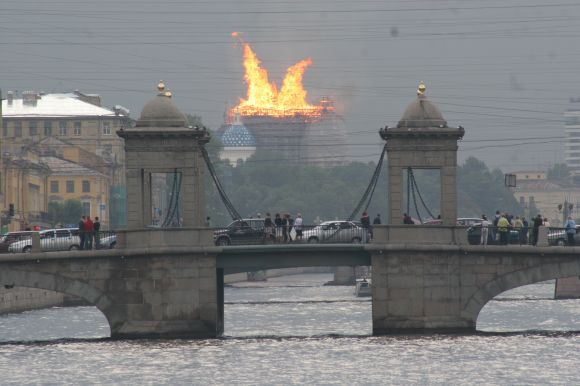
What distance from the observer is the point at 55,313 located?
113750mm

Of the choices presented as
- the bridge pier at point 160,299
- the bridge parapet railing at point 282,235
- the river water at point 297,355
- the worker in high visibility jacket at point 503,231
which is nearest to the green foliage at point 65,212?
the river water at point 297,355

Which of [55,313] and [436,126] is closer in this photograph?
[436,126]

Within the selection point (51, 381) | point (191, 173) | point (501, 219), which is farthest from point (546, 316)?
point (51, 381)

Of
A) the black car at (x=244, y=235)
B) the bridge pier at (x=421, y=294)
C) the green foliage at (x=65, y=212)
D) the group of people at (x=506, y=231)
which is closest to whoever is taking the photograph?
the bridge pier at (x=421, y=294)

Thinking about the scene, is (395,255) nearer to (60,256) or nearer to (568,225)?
(568,225)

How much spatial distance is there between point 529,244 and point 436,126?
20.2 ft

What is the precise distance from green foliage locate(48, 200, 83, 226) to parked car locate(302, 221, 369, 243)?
77.3 meters

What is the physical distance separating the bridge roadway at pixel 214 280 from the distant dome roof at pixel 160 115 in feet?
16.4

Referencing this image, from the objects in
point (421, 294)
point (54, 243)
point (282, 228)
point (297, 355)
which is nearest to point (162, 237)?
point (54, 243)

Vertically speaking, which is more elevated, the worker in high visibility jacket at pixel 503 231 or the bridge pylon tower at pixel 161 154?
the bridge pylon tower at pixel 161 154

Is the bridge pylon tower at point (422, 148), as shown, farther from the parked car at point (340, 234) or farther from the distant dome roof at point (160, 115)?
the distant dome roof at point (160, 115)

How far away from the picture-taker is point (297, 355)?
7588cm

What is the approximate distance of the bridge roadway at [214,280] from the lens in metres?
80.6

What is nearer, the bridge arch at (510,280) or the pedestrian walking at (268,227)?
the bridge arch at (510,280)
